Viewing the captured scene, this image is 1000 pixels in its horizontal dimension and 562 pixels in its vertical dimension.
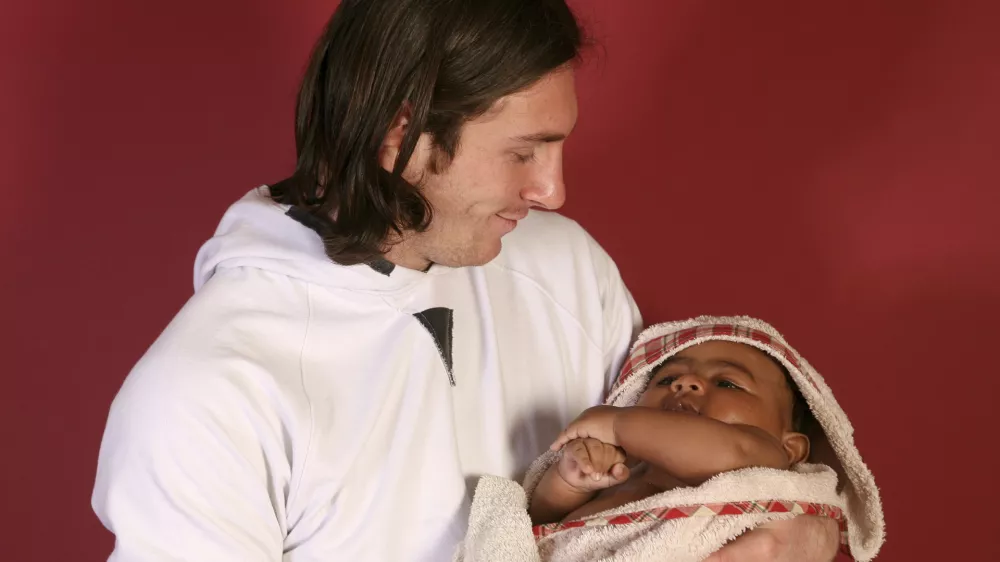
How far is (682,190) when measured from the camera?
2785mm

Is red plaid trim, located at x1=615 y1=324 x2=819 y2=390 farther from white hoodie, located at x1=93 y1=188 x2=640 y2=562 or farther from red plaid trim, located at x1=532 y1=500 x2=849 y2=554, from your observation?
red plaid trim, located at x1=532 y1=500 x2=849 y2=554

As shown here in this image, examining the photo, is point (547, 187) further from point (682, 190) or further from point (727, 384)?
point (682, 190)

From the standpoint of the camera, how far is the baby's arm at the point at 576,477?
186 centimetres

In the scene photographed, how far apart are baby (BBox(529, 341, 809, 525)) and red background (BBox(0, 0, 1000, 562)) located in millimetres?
646

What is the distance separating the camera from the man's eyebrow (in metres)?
1.87

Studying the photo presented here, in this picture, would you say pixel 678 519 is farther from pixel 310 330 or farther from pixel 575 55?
pixel 575 55

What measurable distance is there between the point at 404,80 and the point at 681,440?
710 mm

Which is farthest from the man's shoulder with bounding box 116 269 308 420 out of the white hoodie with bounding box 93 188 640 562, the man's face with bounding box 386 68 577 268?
the man's face with bounding box 386 68 577 268

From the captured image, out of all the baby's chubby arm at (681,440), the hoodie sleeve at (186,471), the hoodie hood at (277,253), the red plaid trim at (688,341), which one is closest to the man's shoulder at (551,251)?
the red plaid trim at (688,341)

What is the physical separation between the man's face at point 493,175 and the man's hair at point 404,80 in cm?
2

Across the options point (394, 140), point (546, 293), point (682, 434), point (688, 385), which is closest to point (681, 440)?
point (682, 434)

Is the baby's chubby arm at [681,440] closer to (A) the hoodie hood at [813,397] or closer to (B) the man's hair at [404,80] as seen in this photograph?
(A) the hoodie hood at [813,397]

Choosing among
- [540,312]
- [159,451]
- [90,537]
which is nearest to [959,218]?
[540,312]

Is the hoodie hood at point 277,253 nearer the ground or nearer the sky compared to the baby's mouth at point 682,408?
nearer the sky
